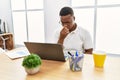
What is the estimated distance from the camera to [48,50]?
3.94 feet

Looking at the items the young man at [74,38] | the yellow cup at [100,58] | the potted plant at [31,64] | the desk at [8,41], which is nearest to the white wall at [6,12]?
the desk at [8,41]

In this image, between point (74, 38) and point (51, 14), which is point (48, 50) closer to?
point (74, 38)

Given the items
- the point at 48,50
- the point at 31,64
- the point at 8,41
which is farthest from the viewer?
the point at 8,41

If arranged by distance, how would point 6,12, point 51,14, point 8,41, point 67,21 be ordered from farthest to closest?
1. point 6,12
2. point 8,41
3. point 51,14
4. point 67,21

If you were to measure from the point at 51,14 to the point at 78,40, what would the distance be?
1574 mm

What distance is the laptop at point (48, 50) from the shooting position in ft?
Result: 3.79

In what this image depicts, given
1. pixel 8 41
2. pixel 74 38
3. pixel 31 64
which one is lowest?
pixel 8 41

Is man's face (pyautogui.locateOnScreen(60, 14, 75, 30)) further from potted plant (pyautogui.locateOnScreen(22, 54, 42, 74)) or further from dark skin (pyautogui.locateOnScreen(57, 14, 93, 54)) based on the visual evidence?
potted plant (pyautogui.locateOnScreen(22, 54, 42, 74))

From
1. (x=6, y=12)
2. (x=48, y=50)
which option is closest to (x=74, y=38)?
(x=48, y=50)

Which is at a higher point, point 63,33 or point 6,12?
point 6,12

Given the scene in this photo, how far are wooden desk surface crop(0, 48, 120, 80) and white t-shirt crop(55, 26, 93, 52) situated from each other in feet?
1.47

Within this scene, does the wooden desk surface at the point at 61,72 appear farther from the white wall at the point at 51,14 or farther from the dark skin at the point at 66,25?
the white wall at the point at 51,14

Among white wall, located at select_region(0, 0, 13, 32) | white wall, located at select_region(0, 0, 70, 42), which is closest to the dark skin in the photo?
white wall, located at select_region(0, 0, 70, 42)

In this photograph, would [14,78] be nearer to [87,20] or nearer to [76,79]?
[76,79]
